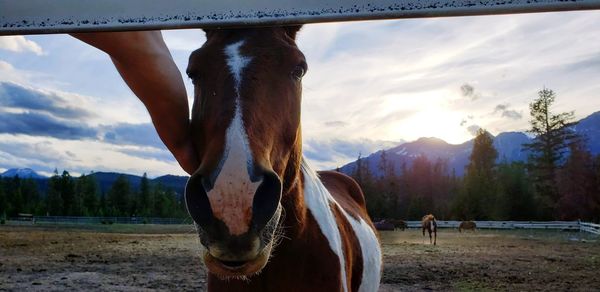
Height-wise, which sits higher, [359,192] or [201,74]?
[201,74]

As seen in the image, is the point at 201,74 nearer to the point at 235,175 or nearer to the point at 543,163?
the point at 235,175

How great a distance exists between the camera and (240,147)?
1.00m

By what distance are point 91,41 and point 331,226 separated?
1.02m

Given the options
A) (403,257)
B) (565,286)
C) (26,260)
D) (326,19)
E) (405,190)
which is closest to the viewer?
(326,19)

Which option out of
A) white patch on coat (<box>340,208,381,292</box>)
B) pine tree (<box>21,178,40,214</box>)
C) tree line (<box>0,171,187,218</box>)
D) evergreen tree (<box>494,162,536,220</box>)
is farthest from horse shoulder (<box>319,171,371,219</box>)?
pine tree (<box>21,178,40,214</box>)

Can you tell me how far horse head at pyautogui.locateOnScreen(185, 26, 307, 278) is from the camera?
97cm

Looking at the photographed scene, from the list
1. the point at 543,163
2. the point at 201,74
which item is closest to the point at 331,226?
the point at 201,74

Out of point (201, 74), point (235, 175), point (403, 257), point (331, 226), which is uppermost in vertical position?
point (201, 74)

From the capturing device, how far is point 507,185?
3.58 meters

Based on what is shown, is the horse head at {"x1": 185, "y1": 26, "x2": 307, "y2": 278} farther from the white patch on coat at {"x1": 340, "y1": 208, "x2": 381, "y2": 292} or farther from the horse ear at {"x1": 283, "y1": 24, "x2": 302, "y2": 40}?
the white patch on coat at {"x1": 340, "y1": 208, "x2": 381, "y2": 292}

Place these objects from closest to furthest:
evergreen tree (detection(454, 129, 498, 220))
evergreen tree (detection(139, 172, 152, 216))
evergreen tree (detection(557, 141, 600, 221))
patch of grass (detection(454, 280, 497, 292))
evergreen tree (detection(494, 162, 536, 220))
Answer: evergreen tree (detection(557, 141, 600, 221)) → evergreen tree (detection(494, 162, 536, 220)) → evergreen tree (detection(454, 129, 498, 220)) → evergreen tree (detection(139, 172, 152, 216)) → patch of grass (detection(454, 280, 497, 292))

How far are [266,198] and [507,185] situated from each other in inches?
121

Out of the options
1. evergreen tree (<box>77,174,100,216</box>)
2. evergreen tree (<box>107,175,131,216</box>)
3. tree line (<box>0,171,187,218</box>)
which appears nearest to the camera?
tree line (<box>0,171,187,218</box>)

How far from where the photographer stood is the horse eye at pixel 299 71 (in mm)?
1306
